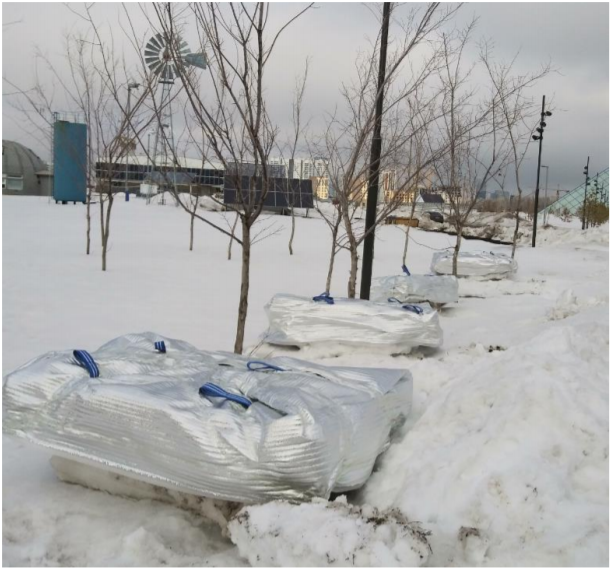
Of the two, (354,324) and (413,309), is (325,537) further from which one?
(413,309)

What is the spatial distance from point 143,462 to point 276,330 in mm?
3559

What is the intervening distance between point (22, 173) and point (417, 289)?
151ft

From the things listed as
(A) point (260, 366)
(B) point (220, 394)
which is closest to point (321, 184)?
(A) point (260, 366)

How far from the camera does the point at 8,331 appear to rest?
6.83 metres

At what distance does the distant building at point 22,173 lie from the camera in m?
45.0

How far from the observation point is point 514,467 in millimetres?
2691

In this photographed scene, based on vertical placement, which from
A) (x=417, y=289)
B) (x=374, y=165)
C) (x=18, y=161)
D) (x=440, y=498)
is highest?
(x=18, y=161)

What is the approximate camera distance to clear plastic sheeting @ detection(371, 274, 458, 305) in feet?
28.5

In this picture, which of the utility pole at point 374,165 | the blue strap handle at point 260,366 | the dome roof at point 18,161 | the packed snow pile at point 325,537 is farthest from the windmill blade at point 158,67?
the dome roof at point 18,161

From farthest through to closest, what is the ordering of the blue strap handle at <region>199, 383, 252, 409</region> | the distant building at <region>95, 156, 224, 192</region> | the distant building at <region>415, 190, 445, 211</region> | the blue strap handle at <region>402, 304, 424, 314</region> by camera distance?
the distant building at <region>415, 190, 445, 211</region> < the distant building at <region>95, 156, 224, 192</region> < the blue strap handle at <region>402, 304, 424, 314</region> < the blue strap handle at <region>199, 383, 252, 409</region>

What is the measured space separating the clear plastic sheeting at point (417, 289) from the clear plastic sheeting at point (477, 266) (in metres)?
4.35

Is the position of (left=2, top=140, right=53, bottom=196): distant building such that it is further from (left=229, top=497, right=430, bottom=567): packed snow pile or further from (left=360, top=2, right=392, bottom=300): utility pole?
(left=229, top=497, right=430, bottom=567): packed snow pile

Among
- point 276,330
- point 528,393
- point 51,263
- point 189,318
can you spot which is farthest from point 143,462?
point 51,263

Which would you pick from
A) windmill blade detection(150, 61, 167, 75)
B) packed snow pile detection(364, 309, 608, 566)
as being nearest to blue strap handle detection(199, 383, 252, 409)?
packed snow pile detection(364, 309, 608, 566)
